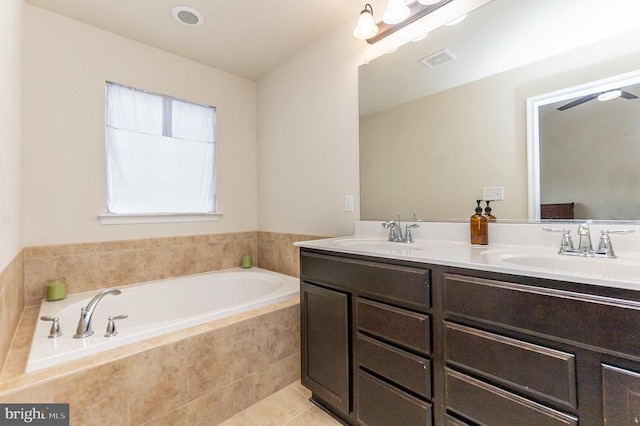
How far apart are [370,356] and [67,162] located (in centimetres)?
234

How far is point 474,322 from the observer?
3.03 ft

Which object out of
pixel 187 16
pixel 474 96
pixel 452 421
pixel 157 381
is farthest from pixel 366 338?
pixel 187 16

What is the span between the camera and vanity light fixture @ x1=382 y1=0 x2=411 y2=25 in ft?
5.27

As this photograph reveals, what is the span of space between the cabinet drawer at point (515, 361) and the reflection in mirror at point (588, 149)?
72 cm

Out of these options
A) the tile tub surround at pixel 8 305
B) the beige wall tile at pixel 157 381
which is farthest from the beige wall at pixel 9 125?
the beige wall tile at pixel 157 381

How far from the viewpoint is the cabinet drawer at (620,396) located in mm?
667

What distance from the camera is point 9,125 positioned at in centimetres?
129

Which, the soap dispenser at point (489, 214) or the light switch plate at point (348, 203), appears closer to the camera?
the soap dispenser at point (489, 214)

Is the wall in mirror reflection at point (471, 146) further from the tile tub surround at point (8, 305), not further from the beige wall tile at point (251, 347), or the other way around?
the tile tub surround at point (8, 305)

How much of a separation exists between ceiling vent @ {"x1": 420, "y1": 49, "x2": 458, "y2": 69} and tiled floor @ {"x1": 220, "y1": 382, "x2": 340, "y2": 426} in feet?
6.87

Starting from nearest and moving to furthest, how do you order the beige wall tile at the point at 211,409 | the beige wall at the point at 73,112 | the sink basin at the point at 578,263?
1. the sink basin at the point at 578,263
2. the beige wall tile at the point at 211,409
3. the beige wall at the point at 73,112

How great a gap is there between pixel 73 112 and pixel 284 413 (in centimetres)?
243

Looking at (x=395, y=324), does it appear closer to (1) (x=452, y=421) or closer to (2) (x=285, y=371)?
(1) (x=452, y=421)

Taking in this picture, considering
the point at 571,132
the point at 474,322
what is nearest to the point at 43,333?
the point at 474,322
